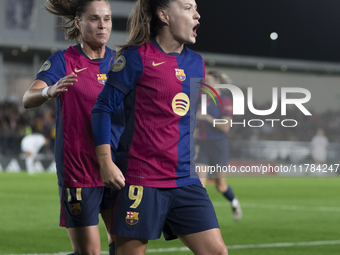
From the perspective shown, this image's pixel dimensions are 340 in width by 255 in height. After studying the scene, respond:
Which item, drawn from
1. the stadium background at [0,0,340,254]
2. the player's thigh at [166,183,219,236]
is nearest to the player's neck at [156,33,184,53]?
the player's thigh at [166,183,219,236]

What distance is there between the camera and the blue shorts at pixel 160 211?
3.06 m

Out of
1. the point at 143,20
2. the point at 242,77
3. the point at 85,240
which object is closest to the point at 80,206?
the point at 85,240

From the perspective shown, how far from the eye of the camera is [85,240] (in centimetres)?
382

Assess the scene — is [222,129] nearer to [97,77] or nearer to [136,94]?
[97,77]

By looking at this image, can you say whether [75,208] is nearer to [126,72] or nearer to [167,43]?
[126,72]

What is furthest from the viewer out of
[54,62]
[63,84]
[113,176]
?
[54,62]

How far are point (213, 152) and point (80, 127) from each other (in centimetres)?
553

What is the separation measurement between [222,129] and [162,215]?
18.4ft

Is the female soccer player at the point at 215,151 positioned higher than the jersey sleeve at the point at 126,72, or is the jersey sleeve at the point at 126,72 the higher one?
the jersey sleeve at the point at 126,72

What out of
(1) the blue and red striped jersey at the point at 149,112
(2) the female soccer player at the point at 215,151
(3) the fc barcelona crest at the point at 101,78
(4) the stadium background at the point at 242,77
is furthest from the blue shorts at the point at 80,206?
(4) the stadium background at the point at 242,77

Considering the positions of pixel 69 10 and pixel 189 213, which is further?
pixel 69 10

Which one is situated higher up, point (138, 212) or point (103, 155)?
point (103, 155)

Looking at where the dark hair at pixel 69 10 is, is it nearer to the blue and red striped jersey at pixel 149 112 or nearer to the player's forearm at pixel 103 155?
the blue and red striped jersey at pixel 149 112

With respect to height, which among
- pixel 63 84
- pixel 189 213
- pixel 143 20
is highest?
pixel 143 20
